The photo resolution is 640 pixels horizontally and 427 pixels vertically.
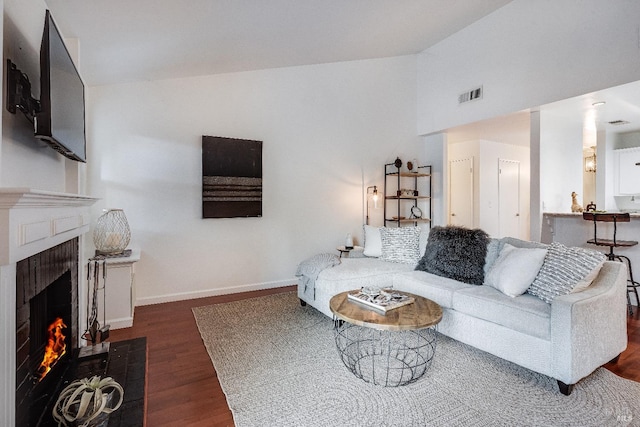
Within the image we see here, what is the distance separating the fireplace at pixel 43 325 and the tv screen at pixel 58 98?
0.54 m

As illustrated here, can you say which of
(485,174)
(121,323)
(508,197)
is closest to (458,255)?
(121,323)

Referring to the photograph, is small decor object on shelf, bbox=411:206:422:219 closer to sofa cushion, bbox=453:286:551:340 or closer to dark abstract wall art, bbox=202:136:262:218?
dark abstract wall art, bbox=202:136:262:218

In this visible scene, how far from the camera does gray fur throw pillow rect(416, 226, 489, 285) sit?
2846 millimetres

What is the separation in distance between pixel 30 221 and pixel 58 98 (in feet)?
2.40

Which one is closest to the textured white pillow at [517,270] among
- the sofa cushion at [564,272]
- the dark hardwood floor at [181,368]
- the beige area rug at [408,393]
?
the sofa cushion at [564,272]

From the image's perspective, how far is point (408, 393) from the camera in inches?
76.6

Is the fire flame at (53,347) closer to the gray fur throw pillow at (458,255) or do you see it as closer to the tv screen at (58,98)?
the tv screen at (58,98)

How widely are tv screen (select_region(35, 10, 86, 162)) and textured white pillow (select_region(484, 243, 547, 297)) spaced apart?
2.88m

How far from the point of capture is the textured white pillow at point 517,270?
237 cm

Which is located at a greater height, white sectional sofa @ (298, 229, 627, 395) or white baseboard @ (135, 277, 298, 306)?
white sectional sofa @ (298, 229, 627, 395)

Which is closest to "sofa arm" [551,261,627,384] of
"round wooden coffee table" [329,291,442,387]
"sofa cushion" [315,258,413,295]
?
"round wooden coffee table" [329,291,442,387]

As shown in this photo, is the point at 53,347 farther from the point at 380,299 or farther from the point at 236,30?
the point at 236,30

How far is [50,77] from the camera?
1428 mm

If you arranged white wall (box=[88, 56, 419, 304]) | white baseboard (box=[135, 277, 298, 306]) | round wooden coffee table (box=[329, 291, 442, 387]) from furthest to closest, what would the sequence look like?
white baseboard (box=[135, 277, 298, 306]) < white wall (box=[88, 56, 419, 304]) < round wooden coffee table (box=[329, 291, 442, 387])
